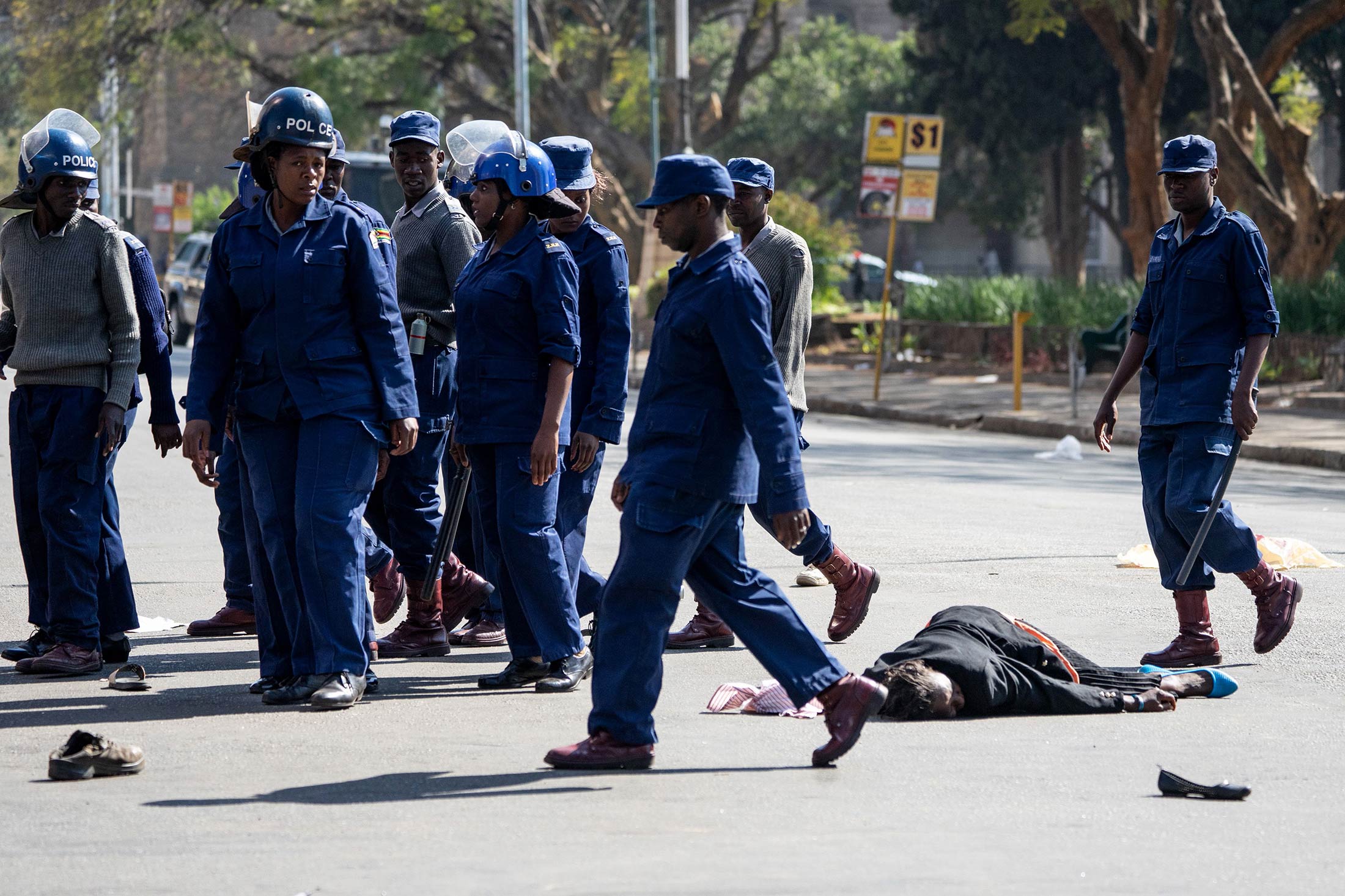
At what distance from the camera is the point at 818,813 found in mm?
4891

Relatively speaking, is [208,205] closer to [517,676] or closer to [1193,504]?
[517,676]

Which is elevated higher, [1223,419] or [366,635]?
[1223,419]

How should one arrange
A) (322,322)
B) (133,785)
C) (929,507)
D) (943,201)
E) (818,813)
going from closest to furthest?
(818,813)
(133,785)
(322,322)
(929,507)
(943,201)

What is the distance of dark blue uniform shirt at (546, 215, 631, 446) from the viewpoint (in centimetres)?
672

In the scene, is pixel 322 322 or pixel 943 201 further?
pixel 943 201

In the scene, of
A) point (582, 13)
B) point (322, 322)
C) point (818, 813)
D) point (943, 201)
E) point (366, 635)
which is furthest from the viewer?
point (943, 201)

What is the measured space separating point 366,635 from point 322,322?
1.14 meters

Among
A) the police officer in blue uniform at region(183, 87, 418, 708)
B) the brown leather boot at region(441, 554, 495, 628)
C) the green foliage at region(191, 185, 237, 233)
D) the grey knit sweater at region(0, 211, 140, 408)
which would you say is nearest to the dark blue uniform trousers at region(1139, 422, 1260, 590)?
the brown leather boot at region(441, 554, 495, 628)

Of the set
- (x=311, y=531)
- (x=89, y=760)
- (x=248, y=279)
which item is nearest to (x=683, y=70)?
(x=248, y=279)

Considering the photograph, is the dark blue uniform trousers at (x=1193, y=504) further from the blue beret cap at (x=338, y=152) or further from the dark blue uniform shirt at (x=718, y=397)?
the blue beret cap at (x=338, y=152)

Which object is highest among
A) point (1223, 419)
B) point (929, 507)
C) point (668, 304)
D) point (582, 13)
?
point (582, 13)

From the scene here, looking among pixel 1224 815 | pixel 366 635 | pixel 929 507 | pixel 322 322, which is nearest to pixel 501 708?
pixel 366 635

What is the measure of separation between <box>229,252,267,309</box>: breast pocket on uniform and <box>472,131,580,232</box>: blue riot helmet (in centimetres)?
79

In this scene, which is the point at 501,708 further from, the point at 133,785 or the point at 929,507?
the point at 929,507
